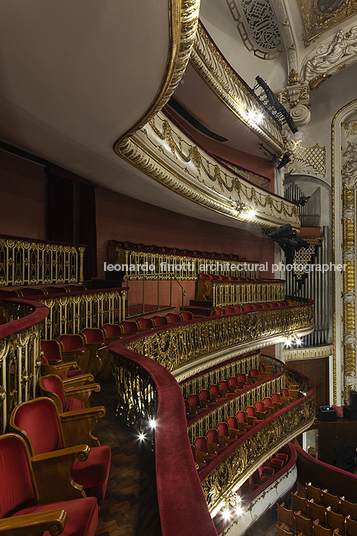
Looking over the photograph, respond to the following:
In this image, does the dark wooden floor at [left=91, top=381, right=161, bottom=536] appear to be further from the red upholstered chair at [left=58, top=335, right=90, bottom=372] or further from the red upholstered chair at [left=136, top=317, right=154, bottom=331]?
the red upholstered chair at [left=136, top=317, right=154, bottom=331]

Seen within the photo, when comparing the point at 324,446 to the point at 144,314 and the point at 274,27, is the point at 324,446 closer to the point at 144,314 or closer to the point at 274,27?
the point at 144,314

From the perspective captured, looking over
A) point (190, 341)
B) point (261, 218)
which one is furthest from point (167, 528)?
point (261, 218)

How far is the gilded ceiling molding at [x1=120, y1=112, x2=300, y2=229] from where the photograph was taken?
4.62 meters

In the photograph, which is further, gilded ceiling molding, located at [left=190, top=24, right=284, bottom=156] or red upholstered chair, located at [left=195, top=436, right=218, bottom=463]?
gilded ceiling molding, located at [left=190, top=24, right=284, bottom=156]

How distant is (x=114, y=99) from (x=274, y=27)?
414 inches

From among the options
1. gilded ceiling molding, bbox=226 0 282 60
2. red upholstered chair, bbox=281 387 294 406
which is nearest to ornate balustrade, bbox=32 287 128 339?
red upholstered chair, bbox=281 387 294 406

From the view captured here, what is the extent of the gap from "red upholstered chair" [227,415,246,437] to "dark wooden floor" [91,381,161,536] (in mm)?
3965

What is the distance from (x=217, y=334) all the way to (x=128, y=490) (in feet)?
13.4

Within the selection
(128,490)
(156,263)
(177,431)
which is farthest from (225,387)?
(177,431)

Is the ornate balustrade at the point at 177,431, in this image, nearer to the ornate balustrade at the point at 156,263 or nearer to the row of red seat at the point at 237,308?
the row of red seat at the point at 237,308

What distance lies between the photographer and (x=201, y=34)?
6332mm

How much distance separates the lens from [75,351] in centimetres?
333

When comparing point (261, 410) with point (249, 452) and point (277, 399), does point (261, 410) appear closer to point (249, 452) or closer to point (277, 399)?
point (277, 399)

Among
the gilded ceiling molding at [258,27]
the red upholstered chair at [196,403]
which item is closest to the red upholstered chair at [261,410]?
the red upholstered chair at [196,403]
